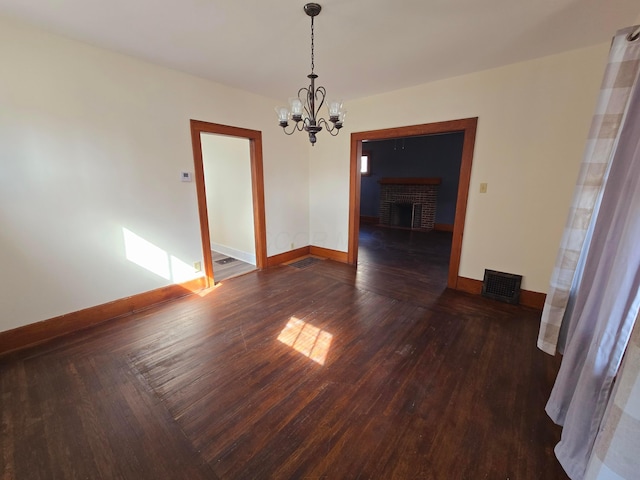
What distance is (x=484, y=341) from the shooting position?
2.24 metres

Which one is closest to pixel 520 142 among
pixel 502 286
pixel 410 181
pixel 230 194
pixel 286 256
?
pixel 502 286

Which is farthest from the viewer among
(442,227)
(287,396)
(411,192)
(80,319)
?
(411,192)

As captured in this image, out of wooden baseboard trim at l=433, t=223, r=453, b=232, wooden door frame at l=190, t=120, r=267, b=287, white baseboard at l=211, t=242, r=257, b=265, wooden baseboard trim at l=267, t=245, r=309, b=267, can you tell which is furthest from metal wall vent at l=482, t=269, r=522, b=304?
wooden baseboard trim at l=433, t=223, r=453, b=232

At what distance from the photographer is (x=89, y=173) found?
7.73ft

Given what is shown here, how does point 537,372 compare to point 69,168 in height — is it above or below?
below

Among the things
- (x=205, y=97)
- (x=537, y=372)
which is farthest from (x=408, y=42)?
(x=537, y=372)

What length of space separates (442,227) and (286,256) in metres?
4.89

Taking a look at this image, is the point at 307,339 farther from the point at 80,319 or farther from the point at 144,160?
the point at 144,160

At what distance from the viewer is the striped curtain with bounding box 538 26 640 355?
133cm

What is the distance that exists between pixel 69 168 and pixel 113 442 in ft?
7.33

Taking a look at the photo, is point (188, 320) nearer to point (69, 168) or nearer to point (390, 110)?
point (69, 168)

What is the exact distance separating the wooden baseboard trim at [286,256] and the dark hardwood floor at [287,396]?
1.49 meters

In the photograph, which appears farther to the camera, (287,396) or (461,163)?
(461,163)

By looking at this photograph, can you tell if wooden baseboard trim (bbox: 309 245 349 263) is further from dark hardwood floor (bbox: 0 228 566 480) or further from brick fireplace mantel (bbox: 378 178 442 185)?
brick fireplace mantel (bbox: 378 178 442 185)
